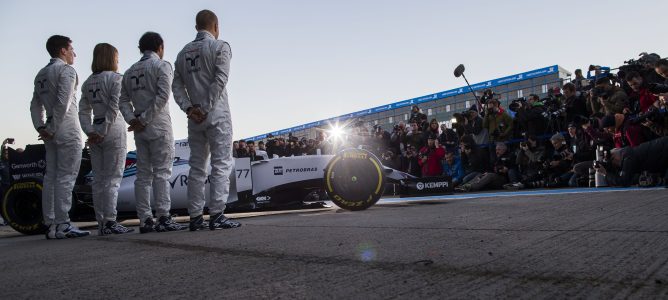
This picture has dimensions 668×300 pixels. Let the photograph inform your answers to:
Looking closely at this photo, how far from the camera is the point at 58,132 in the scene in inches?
182

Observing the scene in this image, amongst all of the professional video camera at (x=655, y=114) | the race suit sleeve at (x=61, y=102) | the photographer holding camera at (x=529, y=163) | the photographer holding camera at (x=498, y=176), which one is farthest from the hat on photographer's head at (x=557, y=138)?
the race suit sleeve at (x=61, y=102)

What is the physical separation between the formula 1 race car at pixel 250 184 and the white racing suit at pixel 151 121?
5.45ft

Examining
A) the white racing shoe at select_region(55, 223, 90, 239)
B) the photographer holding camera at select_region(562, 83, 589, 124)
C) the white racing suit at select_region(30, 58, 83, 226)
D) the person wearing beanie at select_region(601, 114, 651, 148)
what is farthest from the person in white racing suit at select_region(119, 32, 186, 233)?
the photographer holding camera at select_region(562, 83, 589, 124)

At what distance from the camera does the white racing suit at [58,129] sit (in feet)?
15.0

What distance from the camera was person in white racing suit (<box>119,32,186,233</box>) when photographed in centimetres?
445

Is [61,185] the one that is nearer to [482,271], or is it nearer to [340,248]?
[340,248]

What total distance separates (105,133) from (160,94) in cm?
81

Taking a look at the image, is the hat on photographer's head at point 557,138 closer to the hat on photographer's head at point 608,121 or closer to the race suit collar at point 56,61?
the hat on photographer's head at point 608,121

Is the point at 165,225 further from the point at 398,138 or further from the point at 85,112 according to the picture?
the point at 398,138

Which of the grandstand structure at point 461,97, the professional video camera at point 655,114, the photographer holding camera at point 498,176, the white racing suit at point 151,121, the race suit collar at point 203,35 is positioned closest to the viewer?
the race suit collar at point 203,35

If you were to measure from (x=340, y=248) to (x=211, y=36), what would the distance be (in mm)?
2802

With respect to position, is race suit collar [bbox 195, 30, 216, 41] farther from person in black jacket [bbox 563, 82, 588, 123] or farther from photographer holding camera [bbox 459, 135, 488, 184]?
person in black jacket [bbox 563, 82, 588, 123]

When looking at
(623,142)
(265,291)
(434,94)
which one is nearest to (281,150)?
(623,142)

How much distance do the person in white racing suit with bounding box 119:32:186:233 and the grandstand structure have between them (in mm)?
9700
